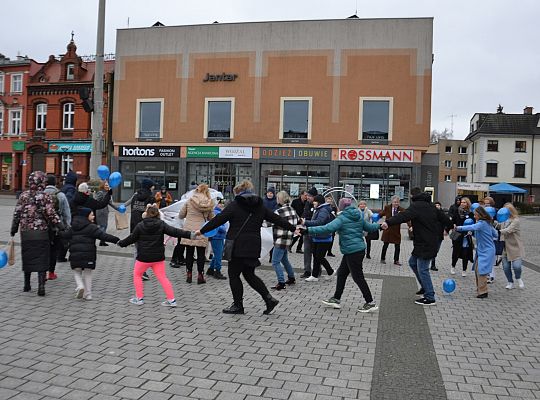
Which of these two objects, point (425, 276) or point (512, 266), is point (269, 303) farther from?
point (512, 266)

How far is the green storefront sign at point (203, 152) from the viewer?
35.8 meters

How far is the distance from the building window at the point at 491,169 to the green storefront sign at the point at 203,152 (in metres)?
41.2

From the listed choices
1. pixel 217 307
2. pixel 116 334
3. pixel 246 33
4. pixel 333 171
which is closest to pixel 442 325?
pixel 217 307

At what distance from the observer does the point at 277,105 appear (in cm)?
3478

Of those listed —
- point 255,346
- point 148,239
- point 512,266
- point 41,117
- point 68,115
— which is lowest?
point 255,346

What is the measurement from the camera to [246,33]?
35719 mm

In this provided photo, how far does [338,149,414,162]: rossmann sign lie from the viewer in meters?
33.0

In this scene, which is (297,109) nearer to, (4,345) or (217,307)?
(217,307)

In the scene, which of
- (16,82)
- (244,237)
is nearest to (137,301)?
(244,237)

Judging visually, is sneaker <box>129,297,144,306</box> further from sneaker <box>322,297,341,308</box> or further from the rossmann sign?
the rossmann sign

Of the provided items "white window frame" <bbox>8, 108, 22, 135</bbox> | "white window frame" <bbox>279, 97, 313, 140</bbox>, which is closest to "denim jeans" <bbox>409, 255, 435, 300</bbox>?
"white window frame" <bbox>279, 97, 313, 140</bbox>

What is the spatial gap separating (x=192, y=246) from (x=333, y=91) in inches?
1049

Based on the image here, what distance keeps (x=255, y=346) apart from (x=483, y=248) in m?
5.39

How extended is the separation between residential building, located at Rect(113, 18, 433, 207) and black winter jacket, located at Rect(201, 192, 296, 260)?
27224 millimetres
